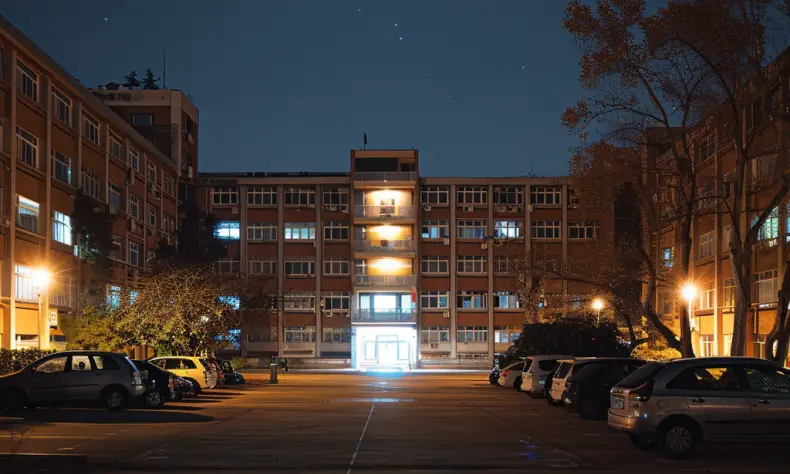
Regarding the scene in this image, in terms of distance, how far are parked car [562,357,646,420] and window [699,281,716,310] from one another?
94.9 feet

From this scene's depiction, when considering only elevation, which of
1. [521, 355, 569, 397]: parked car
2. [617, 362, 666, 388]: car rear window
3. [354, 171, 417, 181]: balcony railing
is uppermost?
[354, 171, 417, 181]: balcony railing

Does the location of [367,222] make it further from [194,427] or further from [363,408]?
[194,427]

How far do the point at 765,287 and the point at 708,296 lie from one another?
1057 centimetres

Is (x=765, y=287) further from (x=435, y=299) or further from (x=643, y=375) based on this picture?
(x=435, y=299)

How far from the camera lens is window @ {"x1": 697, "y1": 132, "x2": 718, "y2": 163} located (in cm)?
5588

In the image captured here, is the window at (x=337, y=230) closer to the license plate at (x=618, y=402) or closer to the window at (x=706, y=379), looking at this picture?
the license plate at (x=618, y=402)

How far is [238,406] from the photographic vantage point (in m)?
34.2

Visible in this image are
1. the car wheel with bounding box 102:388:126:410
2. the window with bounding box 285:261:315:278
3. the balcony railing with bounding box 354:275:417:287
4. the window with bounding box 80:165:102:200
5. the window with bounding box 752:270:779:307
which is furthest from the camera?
the window with bounding box 285:261:315:278

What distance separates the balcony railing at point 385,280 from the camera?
9338 cm

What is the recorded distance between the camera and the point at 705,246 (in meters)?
59.3

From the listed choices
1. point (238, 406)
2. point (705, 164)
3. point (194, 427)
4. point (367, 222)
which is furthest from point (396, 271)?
point (194, 427)

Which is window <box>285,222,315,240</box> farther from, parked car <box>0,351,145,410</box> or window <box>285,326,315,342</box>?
parked car <box>0,351,145,410</box>

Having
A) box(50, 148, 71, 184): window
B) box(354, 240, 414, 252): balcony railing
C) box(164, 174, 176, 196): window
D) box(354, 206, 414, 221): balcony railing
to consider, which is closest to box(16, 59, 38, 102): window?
box(50, 148, 71, 184): window

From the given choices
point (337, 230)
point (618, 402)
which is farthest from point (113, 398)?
point (337, 230)
